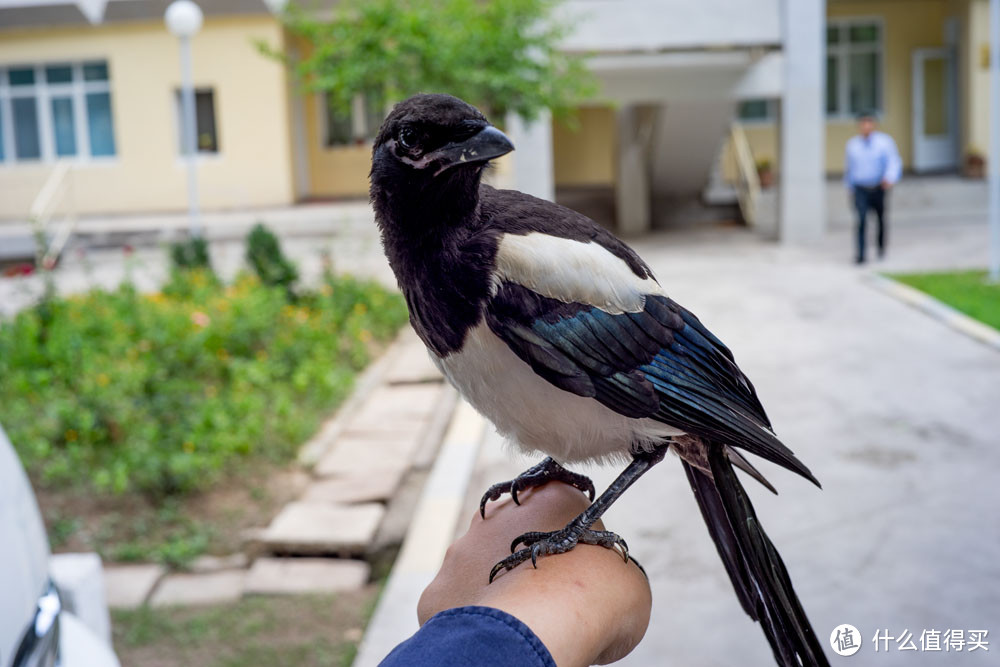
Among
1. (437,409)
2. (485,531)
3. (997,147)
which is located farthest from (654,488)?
(997,147)

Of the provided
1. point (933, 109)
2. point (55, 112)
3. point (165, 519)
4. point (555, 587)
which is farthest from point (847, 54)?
point (555, 587)

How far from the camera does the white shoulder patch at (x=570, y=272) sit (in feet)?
4.86

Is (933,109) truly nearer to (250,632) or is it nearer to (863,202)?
(863,202)

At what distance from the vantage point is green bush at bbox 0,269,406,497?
218 inches

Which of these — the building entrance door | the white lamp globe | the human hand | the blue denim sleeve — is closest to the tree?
the white lamp globe

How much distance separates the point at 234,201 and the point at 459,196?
1983cm

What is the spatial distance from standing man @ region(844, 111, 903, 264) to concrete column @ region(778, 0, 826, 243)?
8.22ft

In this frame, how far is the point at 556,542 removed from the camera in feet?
5.01

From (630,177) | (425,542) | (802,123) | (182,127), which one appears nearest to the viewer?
(425,542)

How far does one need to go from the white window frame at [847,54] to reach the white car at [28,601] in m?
21.5

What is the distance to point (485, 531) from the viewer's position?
167cm

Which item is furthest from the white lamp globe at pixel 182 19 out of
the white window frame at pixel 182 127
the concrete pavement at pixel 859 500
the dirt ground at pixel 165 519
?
the white window frame at pixel 182 127

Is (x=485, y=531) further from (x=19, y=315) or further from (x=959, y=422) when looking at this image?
(x=19, y=315)

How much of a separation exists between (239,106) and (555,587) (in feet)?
65.4
